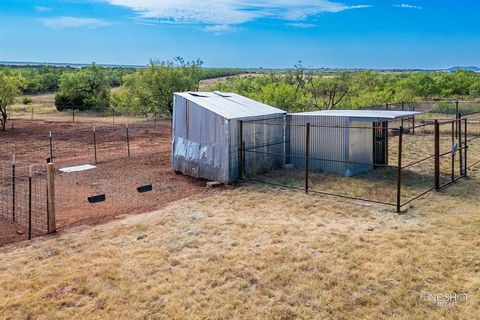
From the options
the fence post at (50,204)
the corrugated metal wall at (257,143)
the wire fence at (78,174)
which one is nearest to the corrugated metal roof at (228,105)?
the corrugated metal wall at (257,143)

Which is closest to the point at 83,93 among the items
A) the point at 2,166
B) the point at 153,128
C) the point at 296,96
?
the point at 153,128

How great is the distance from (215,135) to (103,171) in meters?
4.04

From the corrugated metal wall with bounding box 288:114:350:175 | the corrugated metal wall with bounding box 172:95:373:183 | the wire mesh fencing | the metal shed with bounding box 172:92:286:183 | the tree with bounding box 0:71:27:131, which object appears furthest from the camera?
the tree with bounding box 0:71:27:131

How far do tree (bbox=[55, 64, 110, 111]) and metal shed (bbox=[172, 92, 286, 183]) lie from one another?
26101 millimetres

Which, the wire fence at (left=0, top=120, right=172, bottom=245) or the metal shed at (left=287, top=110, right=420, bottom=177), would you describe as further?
the metal shed at (left=287, top=110, right=420, bottom=177)

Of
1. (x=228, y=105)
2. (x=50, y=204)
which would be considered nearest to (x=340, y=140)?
(x=228, y=105)

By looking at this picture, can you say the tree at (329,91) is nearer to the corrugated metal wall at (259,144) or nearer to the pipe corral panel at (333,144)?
the pipe corral panel at (333,144)

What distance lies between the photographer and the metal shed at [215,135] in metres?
12.5

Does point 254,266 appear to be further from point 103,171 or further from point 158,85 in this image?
point 158,85

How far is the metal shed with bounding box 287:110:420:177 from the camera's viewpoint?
13281 mm

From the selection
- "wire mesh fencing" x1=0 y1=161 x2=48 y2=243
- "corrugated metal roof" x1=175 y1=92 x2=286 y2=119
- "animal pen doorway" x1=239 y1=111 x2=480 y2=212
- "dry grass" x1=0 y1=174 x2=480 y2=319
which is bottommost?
"dry grass" x1=0 y1=174 x2=480 y2=319

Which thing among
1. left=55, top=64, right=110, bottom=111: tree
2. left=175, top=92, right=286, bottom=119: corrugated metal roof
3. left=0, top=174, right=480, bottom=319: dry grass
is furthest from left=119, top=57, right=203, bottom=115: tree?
left=0, top=174, right=480, bottom=319: dry grass

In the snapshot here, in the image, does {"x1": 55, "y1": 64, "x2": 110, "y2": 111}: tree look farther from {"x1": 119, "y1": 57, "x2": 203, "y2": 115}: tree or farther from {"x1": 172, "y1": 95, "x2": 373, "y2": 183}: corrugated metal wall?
{"x1": 172, "y1": 95, "x2": 373, "y2": 183}: corrugated metal wall

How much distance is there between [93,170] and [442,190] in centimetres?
1027
